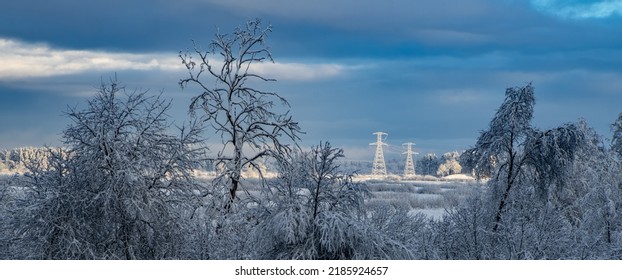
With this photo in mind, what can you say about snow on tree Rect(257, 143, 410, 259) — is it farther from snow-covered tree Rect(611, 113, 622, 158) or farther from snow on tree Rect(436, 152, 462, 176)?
snow on tree Rect(436, 152, 462, 176)

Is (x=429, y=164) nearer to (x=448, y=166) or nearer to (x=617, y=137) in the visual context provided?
(x=448, y=166)

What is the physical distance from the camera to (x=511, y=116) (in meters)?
18.2

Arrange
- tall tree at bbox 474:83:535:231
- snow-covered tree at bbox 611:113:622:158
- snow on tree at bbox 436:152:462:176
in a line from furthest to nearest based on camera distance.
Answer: snow on tree at bbox 436:152:462:176 → snow-covered tree at bbox 611:113:622:158 → tall tree at bbox 474:83:535:231

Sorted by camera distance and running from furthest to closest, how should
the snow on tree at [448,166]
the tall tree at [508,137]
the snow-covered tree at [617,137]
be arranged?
1. the snow on tree at [448,166]
2. the snow-covered tree at [617,137]
3. the tall tree at [508,137]

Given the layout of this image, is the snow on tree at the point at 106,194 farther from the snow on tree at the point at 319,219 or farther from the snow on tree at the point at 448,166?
the snow on tree at the point at 448,166

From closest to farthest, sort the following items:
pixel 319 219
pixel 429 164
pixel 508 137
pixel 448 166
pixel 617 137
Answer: pixel 319 219 < pixel 508 137 < pixel 617 137 < pixel 448 166 < pixel 429 164

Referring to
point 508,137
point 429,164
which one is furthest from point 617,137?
point 429,164

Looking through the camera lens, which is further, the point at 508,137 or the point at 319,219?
the point at 508,137

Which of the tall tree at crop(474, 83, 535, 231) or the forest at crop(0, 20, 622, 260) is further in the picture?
the tall tree at crop(474, 83, 535, 231)

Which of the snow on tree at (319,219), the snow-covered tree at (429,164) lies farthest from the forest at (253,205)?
the snow-covered tree at (429,164)

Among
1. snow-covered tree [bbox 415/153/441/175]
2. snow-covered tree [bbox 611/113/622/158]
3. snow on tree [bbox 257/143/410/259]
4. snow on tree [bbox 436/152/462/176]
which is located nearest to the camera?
snow on tree [bbox 257/143/410/259]

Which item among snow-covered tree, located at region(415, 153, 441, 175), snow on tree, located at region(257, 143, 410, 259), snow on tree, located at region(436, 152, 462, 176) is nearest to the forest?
snow on tree, located at region(257, 143, 410, 259)

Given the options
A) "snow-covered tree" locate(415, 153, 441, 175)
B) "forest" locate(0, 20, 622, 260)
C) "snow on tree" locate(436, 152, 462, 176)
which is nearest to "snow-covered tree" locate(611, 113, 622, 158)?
"forest" locate(0, 20, 622, 260)
